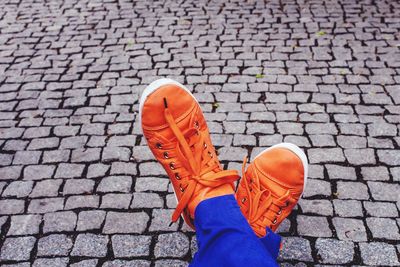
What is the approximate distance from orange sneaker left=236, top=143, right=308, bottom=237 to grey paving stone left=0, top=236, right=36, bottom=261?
131 cm

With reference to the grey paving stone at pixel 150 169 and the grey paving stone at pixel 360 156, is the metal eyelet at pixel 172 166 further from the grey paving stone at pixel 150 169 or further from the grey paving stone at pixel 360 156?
the grey paving stone at pixel 360 156

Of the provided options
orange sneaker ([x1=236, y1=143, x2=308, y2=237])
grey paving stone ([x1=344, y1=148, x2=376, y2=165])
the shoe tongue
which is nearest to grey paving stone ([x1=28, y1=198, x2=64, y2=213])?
the shoe tongue

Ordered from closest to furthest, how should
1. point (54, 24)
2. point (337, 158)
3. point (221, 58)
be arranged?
point (337, 158)
point (221, 58)
point (54, 24)

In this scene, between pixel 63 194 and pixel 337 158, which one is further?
pixel 337 158

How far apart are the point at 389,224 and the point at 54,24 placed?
186 inches

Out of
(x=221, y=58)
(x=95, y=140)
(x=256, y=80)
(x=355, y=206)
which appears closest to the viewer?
(x=355, y=206)

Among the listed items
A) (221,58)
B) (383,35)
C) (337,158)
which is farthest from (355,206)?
(383,35)

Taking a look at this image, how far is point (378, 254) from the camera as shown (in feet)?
8.36

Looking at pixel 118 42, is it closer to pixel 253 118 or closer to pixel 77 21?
pixel 77 21

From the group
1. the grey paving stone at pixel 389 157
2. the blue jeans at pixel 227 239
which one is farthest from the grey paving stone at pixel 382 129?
the blue jeans at pixel 227 239

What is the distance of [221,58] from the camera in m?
4.65

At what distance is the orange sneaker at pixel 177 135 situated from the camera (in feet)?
8.57

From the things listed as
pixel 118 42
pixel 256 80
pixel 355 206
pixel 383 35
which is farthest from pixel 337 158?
pixel 118 42

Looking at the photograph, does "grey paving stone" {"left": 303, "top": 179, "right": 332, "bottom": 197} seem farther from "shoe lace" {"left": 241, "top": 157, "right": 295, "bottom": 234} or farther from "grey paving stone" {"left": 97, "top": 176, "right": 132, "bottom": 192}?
"grey paving stone" {"left": 97, "top": 176, "right": 132, "bottom": 192}
